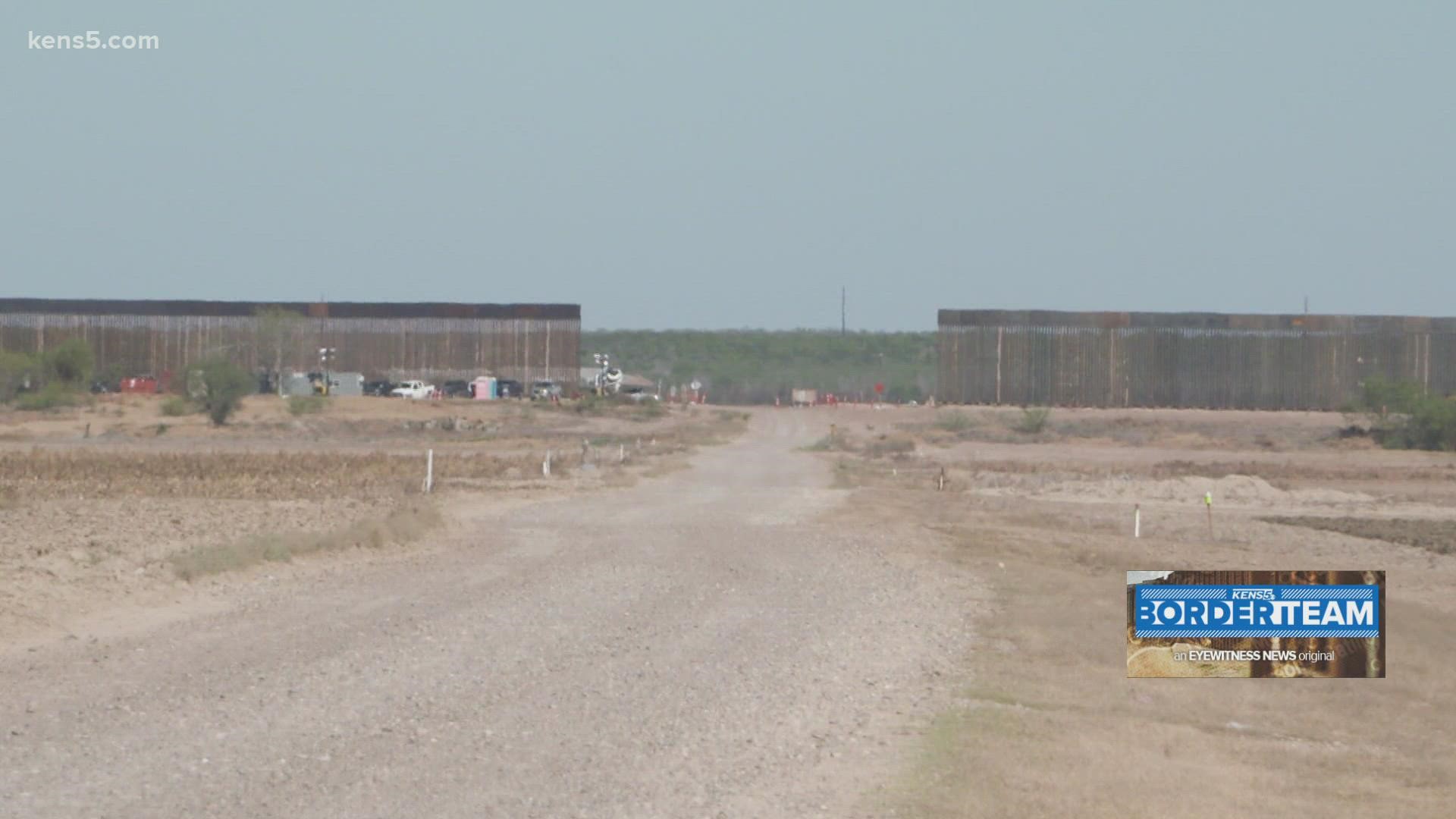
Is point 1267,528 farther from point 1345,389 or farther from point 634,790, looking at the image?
point 1345,389

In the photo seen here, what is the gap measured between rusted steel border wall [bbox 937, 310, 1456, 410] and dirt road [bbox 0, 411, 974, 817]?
7799cm

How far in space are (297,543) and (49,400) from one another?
70.3m

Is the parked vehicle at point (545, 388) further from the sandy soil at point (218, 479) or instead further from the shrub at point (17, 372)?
the shrub at point (17, 372)

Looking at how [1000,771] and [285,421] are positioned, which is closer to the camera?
[1000,771]

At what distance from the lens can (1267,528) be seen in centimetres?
3588

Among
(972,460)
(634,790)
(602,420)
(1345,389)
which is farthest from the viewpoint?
(1345,389)

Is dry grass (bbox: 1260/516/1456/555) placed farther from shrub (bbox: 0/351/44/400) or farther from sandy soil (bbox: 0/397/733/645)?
shrub (bbox: 0/351/44/400)

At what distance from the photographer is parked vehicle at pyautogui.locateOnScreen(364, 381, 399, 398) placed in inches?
4172

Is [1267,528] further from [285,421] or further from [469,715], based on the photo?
[285,421]

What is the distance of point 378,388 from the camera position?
350 feet

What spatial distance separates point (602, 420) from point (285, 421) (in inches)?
672

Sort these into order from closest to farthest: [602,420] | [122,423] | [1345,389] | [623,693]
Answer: [623,693] → [122,423] → [602,420] → [1345,389]

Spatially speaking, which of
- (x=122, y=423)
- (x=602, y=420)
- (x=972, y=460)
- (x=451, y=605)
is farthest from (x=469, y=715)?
(x=602, y=420)

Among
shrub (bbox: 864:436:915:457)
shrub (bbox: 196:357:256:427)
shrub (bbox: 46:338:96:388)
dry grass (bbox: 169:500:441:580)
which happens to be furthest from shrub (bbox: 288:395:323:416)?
dry grass (bbox: 169:500:441:580)
